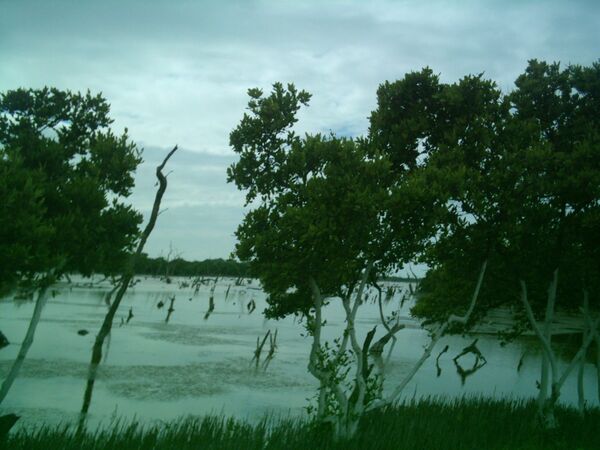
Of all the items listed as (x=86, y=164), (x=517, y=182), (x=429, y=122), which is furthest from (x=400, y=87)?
(x=86, y=164)

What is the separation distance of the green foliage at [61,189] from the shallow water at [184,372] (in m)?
2.82

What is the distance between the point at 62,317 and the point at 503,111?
139 ft

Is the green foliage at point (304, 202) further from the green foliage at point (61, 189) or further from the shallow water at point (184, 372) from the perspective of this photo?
the shallow water at point (184, 372)

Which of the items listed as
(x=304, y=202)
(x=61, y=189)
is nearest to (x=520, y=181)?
(x=304, y=202)

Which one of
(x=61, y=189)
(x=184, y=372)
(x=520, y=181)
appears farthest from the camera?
(x=184, y=372)

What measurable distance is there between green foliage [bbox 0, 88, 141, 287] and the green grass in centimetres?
297

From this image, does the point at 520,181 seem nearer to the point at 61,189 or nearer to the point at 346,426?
the point at 346,426

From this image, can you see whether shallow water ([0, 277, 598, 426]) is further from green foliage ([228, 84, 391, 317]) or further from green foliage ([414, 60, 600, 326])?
green foliage ([414, 60, 600, 326])

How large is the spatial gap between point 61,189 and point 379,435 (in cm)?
722

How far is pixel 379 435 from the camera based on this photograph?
33.1 ft

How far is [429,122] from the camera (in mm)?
11312

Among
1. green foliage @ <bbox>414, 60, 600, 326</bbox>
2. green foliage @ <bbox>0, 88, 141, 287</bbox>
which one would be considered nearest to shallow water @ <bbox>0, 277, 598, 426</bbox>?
green foliage @ <bbox>0, 88, 141, 287</bbox>

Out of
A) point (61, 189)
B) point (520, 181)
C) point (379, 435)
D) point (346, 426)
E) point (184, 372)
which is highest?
point (520, 181)

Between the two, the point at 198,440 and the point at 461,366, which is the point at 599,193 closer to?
the point at 198,440
